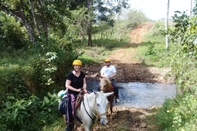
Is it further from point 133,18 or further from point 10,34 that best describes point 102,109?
point 133,18

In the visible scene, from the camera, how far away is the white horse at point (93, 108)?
20.6 feet

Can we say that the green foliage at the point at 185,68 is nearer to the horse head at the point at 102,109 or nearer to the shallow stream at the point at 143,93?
the horse head at the point at 102,109

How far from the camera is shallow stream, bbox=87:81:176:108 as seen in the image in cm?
1177

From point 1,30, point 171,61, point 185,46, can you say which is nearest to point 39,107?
point 171,61

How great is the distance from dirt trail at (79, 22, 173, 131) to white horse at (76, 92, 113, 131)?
4.38 ft

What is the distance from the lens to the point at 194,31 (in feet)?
14.7

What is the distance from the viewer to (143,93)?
1352 centimetres

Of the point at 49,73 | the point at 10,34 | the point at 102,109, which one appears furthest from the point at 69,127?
the point at 10,34

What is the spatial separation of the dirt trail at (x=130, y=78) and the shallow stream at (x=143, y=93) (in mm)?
834

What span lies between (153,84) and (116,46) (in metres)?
17.6

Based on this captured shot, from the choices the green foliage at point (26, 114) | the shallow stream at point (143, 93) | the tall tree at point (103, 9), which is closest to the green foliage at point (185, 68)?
the green foliage at point (26, 114)

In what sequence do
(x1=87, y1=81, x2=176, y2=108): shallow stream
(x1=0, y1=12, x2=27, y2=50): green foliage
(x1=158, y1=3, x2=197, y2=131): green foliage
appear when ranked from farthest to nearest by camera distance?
1. (x1=0, y1=12, x2=27, y2=50): green foliage
2. (x1=87, y1=81, x2=176, y2=108): shallow stream
3. (x1=158, y1=3, x2=197, y2=131): green foliage

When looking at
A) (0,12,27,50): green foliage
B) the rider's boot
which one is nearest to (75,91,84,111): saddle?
the rider's boot

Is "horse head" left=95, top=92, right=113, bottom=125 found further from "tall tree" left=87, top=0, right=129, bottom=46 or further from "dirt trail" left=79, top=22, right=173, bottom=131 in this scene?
"tall tree" left=87, top=0, right=129, bottom=46
